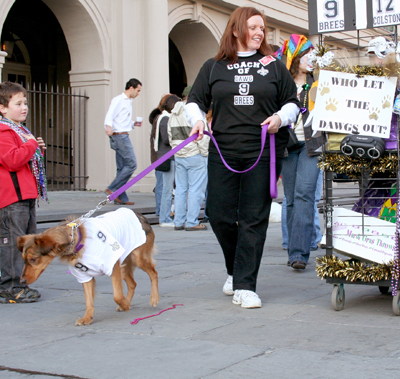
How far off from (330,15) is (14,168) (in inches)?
103

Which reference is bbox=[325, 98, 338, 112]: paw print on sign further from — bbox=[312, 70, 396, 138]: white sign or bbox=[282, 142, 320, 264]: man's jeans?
bbox=[282, 142, 320, 264]: man's jeans

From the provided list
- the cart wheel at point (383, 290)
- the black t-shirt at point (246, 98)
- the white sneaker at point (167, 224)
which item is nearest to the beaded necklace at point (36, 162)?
the black t-shirt at point (246, 98)

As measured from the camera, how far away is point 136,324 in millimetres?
4035

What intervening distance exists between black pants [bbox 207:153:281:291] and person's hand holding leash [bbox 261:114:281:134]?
9.5 inches

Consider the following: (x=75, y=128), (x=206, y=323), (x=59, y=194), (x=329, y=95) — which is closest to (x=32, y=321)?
(x=206, y=323)

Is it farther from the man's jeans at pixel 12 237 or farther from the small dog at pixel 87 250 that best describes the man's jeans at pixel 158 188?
the small dog at pixel 87 250

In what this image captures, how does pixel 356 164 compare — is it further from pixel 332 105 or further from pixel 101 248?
pixel 101 248

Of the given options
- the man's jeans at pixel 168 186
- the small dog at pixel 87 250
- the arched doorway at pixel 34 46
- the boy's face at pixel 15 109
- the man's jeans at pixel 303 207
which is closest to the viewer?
the small dog at pixel 87 250

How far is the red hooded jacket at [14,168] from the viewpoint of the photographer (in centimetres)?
473

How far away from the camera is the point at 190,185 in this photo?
937 centimetres

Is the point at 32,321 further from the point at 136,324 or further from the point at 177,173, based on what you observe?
the point at 177,173

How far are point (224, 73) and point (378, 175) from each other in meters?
1.32

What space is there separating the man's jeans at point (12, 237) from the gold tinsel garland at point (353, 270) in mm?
2318

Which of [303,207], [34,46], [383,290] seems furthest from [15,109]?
[34,46]
